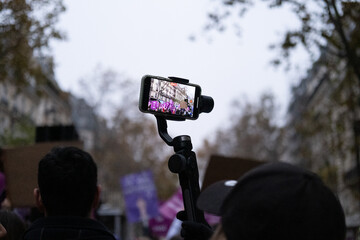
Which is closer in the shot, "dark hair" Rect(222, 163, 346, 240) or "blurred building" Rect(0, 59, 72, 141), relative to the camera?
"dark hair" Rect(222, 163, 346, 240)

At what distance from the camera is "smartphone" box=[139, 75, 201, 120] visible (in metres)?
2.68

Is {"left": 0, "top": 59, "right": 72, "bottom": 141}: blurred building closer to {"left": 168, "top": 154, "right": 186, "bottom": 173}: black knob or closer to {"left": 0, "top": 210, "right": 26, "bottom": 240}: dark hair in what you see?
{"left": 0, "top": 210, "right": 26, "bottom": 240}: dark hair

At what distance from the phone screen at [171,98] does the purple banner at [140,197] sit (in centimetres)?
1514

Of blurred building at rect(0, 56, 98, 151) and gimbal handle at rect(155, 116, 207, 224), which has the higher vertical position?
gimbal handle at rect(155, 116, 207, 224)

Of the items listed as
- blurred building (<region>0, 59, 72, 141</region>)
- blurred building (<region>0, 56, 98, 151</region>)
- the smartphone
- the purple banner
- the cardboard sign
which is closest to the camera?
the smartphone

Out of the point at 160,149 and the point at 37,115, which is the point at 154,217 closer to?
the point at 160,149

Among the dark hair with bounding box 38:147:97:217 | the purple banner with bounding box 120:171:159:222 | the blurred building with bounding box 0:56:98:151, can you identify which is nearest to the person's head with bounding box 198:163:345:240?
the dark hair with bounding box 38:147:97:217

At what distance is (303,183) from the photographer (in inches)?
64.3

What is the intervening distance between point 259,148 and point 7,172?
156 ft

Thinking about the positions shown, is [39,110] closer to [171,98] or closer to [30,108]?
[30,108]

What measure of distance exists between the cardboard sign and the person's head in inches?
125

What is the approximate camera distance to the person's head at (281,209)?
1602 millimetres

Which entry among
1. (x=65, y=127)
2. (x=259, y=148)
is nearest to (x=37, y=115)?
(x=259, y=148)

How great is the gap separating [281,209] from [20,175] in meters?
3.38
